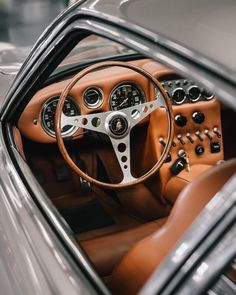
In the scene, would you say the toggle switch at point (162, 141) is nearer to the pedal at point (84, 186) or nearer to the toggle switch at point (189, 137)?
the toggle switch at point (189, 137)

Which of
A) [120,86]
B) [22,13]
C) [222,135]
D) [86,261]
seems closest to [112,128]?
[120,86]

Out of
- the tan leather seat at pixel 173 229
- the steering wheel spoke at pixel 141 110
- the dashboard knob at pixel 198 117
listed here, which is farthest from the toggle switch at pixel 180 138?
the tan leather seat at pixel 173 229

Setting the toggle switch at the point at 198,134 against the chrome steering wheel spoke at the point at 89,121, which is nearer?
the chrome steering wheel spoke at the point at 89,121

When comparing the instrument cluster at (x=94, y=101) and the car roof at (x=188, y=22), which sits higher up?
the car roof at (x=188, y=22)

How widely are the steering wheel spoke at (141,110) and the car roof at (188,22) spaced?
3.30 ft

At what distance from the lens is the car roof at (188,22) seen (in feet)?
3.54

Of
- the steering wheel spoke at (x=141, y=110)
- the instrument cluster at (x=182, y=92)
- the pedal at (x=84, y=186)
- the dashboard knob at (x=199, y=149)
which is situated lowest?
the pedal at (x=84, y=186)

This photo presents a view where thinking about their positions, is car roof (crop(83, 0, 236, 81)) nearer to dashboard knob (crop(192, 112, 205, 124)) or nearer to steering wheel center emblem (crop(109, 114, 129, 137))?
steering wheel center emblem (crop(109, 114, 129, 137))

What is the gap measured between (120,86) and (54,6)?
7.34 meters

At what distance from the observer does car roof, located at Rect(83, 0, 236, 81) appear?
1.08 meters

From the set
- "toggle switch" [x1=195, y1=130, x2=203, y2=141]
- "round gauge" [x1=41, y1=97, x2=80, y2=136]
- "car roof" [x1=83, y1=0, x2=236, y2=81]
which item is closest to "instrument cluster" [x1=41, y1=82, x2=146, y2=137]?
"round gauge" [x1=41, y1=97, x2=80, y2=136]

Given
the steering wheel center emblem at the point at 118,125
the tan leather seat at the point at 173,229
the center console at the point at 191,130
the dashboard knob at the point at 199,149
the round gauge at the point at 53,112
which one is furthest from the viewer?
the dashboard knob at the point at 199,149

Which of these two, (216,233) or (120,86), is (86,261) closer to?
(216,233)

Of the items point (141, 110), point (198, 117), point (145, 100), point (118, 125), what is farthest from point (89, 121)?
point (198, 117)
